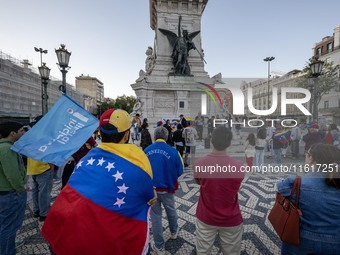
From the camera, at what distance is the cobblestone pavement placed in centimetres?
298

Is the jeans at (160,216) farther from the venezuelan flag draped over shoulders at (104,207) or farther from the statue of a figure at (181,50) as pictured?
the statue of a figure at (181,50)

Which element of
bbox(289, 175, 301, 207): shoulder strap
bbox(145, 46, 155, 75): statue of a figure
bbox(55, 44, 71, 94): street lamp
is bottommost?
bbox(289, 175, 301, 207): shoulder strap

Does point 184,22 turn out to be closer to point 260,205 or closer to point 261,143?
point 261,143

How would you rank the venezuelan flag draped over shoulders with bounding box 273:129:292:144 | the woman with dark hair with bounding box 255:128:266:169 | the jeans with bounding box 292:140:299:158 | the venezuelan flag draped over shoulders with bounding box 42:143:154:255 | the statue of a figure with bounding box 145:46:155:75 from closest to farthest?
1. the venezuelan flag draped over shoulders with bounding box 42:143:154:255
2. the woman with dark hair with bounding box 255:128:266:169
3. the venezuelan flag draped over shoulders with bounding box 273:129:292:144
4. the jeans with bounding box 292:140:299:158
5. the statue of a figure with bounding box 145:46:155:75

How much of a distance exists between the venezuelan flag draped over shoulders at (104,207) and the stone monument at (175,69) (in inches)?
602

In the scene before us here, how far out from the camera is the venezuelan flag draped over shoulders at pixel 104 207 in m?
1.38

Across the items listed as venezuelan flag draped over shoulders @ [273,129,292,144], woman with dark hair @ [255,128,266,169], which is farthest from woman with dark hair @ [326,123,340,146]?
woman with dark hair @ [255,128,266,169]

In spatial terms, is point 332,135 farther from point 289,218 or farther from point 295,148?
point 289,218

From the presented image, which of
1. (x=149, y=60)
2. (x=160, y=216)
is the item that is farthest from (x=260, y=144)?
(x=149, y=60)

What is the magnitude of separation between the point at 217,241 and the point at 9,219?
304 cm

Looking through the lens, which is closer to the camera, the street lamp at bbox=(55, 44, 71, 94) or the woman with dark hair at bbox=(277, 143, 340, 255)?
the woman with dark hair at bbox=(277, 143, 340, 255)

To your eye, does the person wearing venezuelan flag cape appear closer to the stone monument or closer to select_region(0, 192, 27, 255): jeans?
select_region(0, 192, 27, 255): jeans

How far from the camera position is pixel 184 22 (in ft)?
65.9

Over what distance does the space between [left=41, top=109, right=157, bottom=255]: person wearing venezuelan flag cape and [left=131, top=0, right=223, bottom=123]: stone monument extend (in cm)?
1527
